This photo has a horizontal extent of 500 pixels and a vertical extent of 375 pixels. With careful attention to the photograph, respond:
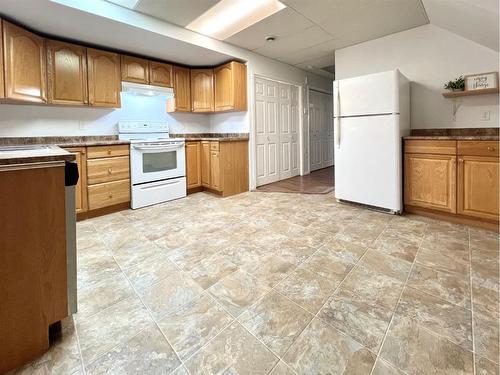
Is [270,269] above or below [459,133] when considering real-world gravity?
below

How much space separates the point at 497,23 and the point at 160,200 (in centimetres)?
420

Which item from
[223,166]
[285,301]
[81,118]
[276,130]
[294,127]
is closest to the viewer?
[285,301]

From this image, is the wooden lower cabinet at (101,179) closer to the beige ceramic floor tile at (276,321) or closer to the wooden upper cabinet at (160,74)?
the wooden upper cabinet at (160,74)

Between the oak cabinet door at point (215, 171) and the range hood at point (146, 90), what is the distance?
116 cm

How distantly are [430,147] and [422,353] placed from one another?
2.37 m

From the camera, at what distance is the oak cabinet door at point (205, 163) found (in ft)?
14.1

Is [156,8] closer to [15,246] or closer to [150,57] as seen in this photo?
[150,57]

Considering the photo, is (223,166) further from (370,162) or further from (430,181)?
(430,181)

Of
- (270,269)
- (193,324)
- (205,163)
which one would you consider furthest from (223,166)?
(193,324)

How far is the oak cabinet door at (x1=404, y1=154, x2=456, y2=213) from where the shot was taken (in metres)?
2.72

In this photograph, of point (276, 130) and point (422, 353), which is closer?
point (422, 353)

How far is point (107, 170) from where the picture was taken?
10.8 ft

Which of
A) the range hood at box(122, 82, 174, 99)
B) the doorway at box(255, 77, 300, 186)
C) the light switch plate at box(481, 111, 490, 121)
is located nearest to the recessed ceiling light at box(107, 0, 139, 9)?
the range hood at box(122, 82, 174, 99)

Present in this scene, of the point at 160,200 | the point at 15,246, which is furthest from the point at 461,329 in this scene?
the point at 160,200
